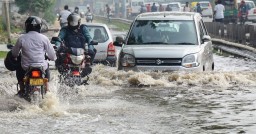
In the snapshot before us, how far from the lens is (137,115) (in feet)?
36.9

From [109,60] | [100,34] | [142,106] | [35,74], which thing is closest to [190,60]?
[142,106]

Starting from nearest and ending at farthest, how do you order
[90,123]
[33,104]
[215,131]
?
[215,131]
[90,123]
[33,104]

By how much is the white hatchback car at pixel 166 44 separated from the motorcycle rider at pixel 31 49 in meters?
4.28

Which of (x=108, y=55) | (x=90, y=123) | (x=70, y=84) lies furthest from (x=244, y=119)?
(x=108, y=55)

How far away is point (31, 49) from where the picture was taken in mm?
11406

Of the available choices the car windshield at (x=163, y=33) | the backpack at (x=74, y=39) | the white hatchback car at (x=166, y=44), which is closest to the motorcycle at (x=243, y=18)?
the white hatchback car at (x=166, y=44)

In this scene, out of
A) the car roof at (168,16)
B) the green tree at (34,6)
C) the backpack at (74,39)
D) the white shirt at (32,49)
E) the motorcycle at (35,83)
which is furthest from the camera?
the green tree at (34,6)

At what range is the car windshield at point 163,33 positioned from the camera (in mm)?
16422

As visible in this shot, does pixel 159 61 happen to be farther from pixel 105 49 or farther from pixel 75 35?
pixel 105 49

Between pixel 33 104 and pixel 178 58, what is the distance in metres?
4.91

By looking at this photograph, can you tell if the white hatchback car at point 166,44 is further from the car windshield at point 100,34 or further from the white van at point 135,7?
the white van at point 135,7

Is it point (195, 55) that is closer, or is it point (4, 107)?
point (4, 107)

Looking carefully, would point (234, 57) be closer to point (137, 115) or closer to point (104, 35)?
point (104, 35)

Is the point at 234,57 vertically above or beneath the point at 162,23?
beneath
